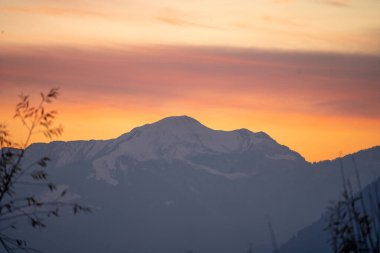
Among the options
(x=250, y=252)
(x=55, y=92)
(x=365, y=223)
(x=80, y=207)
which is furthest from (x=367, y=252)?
(x=55, y=92)

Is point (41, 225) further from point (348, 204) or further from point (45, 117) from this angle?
point (348, 204)

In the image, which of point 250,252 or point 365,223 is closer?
point 250,252

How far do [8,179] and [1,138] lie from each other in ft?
4.67

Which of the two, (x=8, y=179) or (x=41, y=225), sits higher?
(x=8, y=179)

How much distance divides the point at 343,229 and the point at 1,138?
25.1ft

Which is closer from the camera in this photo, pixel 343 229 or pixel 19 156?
pixel 19 156

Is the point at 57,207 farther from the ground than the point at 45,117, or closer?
closer

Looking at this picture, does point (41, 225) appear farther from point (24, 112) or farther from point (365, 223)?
point (365, 223)

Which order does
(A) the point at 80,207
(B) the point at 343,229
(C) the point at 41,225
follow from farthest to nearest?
(B) the point at 343,229 → (A) the point at 80,207 → (C) the point at 41,225

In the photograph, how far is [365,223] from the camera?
57.4 feet

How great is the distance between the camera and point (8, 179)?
15641 mm

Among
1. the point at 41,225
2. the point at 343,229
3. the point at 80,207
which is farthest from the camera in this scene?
the point at 343,229

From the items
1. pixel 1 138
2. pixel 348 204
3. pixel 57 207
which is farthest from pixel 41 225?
pixel 348 204

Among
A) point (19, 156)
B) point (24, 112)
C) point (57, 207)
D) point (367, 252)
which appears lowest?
point (367, 252)
